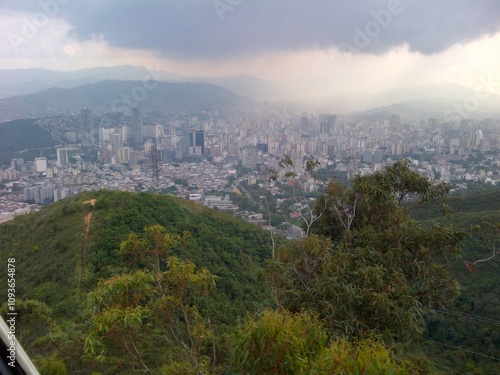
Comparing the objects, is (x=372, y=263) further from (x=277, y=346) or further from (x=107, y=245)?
(x=107, y=245)

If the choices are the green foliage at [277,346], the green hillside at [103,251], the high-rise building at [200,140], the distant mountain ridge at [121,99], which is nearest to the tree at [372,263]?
the green foliage at [277,346]

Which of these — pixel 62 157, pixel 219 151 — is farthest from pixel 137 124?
pixel 62 157

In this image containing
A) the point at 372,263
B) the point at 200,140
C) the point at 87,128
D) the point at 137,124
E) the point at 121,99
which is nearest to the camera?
the point at 372,263

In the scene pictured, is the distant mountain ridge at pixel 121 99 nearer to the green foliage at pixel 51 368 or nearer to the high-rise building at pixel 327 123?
the high-rise building at pixel 327 123

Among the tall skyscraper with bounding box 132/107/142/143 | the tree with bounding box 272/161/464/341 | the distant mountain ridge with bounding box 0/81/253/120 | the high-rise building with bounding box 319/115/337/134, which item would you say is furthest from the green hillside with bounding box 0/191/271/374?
the high-rise building with bounding box 319/115/337/134

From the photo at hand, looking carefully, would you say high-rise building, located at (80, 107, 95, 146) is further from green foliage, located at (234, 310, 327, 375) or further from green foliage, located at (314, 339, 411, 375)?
green foliage, located at (314, 339, 411, 375)

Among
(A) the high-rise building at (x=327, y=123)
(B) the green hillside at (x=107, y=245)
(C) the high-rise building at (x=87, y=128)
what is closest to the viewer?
(B) the green hillside at (x=107, y=245)
